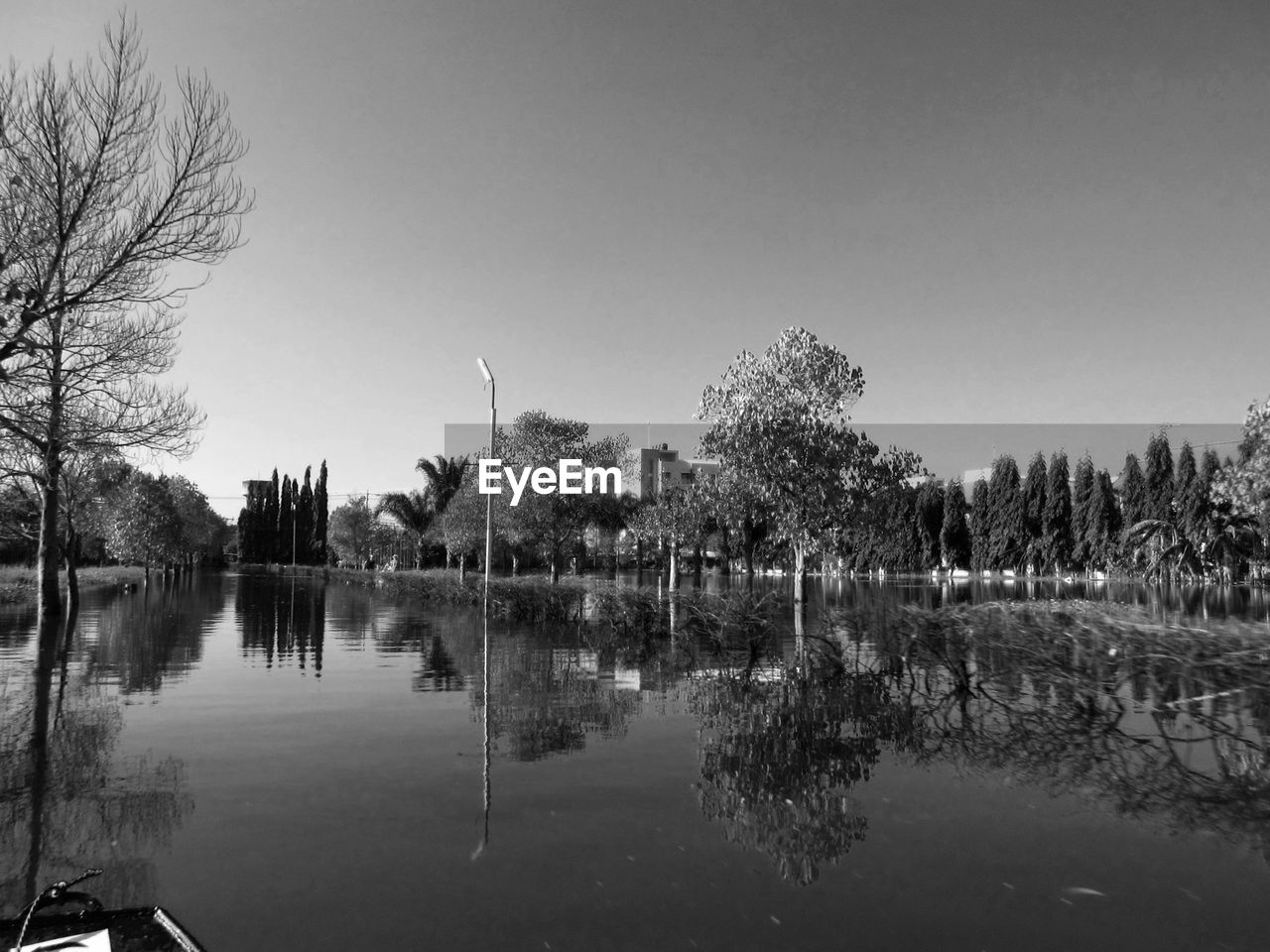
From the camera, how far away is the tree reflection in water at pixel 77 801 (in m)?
5.16

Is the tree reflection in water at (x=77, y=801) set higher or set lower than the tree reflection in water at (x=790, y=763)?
higher

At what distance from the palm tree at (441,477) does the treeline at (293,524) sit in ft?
119

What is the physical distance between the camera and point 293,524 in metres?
91.0

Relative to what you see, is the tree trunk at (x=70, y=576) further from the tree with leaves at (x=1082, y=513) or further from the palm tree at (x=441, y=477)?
the tree with leaves at (x=1082, y=513)

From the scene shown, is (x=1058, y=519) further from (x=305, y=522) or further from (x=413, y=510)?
(x=305, y=522)

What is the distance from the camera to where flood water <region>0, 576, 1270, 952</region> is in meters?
4.67

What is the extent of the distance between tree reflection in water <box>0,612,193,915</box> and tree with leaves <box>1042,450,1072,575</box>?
2988 inches

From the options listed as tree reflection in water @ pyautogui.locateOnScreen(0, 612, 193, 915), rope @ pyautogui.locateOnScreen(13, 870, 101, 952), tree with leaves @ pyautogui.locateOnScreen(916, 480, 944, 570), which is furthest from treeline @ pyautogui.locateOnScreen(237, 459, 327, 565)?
rope @ pyautogui.locateOnScreen(13, 870, 101, 952)

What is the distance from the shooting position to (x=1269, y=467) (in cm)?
2700

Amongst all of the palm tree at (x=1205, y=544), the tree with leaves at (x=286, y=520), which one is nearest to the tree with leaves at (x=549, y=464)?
the palm tree at (x=1205, y=544)

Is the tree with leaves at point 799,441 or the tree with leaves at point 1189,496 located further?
the tree with leaves at point 1189,496

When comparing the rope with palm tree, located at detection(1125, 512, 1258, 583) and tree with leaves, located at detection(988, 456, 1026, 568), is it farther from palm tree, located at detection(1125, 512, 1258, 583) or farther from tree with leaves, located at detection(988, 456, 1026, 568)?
tree with leaves, located at detection(988, 456, 1026, 568)

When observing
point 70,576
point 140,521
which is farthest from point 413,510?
point 70,576

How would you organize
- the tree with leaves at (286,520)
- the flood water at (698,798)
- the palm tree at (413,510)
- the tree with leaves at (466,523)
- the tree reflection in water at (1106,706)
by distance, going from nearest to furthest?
the flood water at (698,798) → the tree reflection in water at (1106,706) → the tree with leaves at (466,523) → the palm tree at (413,510) → the tree with leaves at (286,520)
